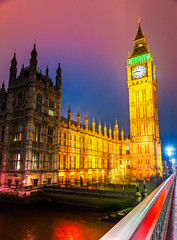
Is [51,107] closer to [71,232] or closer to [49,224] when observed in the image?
[49,224]

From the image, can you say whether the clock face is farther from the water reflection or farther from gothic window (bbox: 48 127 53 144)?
the water reflection

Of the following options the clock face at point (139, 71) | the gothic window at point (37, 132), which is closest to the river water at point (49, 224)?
the gothic window at point (37, 132)

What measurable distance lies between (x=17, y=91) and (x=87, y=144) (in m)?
23.9

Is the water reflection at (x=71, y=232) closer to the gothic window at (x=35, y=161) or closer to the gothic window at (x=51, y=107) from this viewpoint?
the gothic window at (x=35, y=161)

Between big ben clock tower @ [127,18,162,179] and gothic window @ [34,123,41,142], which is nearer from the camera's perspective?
gothic window @ [34,123,41,142]

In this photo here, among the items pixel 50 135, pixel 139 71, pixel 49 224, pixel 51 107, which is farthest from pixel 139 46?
pixel 49 224

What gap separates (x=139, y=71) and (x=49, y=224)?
66140mm

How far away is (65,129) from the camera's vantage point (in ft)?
144

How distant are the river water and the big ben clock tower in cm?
4231

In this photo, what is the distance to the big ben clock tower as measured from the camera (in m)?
63.0

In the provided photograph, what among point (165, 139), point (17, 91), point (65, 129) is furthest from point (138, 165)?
point (165, 139)

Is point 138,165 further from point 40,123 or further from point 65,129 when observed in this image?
point 40,123

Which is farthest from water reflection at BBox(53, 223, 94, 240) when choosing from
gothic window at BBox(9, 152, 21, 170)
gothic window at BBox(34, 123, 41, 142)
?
gothic window at BBox(34, 123, 41, 142)

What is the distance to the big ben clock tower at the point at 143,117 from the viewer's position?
63000 mm
